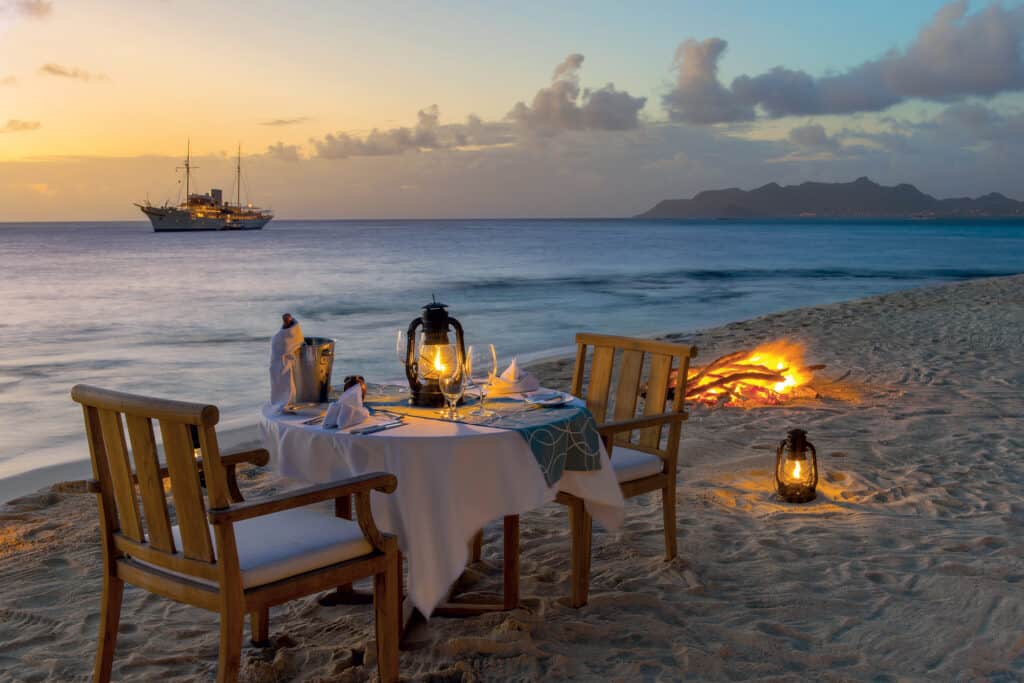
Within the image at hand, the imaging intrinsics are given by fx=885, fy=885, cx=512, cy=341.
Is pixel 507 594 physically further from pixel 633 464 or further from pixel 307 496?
pixel 307 496

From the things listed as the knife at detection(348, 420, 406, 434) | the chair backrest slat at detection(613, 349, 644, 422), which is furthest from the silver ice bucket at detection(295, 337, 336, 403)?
the chair backrest slat at detection(613, 349, 644, 422)

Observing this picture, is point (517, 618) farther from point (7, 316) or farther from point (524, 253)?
point (524, 253)

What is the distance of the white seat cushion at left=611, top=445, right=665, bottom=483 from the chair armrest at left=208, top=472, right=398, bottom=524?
1214mm

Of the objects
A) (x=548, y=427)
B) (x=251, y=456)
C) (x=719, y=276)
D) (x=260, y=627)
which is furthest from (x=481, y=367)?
(x=719, y=276)

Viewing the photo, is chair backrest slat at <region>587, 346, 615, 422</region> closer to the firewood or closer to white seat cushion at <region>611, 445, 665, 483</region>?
white seat cushion at <region>611, 445, 665, 483</region>

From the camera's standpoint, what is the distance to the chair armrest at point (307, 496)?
7.67 ft

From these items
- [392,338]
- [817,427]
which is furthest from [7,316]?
[817,427]

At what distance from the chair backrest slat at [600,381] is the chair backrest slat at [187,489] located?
195cm

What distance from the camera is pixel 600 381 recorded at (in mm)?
4059

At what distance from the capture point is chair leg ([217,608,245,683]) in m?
2.36

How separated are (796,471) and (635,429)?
1366 millimetres

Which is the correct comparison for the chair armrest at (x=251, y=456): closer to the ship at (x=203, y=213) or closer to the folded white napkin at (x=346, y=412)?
the folded white napkin at (x=346, y=412)

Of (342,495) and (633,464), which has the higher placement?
(342,495)

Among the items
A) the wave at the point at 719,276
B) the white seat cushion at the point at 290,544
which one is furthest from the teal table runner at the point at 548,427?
the wave at the point at 719,276
